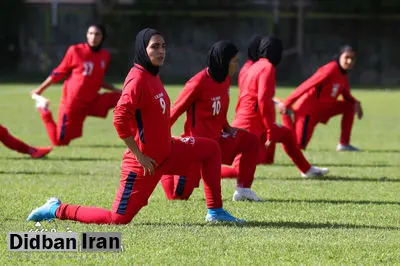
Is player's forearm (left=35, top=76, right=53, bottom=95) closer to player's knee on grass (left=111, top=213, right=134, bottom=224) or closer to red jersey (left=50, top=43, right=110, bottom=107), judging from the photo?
red jersey (left=50, top=43, right=110, bottom=107)

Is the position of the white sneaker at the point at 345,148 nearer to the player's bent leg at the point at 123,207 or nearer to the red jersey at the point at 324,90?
the red jersey at the point at 324,90

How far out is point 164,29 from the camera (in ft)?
152

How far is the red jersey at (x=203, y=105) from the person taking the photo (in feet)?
37.6

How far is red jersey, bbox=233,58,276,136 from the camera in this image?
1291cm

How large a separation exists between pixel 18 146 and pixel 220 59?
4.88m

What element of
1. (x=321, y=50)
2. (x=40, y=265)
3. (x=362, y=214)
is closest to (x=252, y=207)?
(x=362, y=214)

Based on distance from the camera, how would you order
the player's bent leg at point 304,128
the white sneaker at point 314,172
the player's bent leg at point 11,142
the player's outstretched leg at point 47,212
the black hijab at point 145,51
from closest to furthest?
the black hijab at point 145,51
the player's outstretched leg at point 47,212
the white sneaker at point 314,172
the player's bent leg at point 11,142
the player's bent leg at point 304,128

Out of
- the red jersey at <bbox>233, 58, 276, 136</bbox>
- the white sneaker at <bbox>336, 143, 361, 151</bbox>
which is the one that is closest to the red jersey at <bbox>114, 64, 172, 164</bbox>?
the red jersey at <bbox>233, 58, 276, 136</bbox>

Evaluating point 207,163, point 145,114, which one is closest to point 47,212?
point 145,114

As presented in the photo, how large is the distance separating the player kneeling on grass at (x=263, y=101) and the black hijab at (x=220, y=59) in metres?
1.49

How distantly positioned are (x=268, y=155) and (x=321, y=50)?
98.0ft

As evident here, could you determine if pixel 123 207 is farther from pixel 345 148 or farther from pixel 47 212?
pixel 345 148

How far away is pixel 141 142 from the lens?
31.5ft

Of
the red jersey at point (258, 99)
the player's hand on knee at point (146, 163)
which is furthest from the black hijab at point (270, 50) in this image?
the player's hand on knee at point (146, 163)
